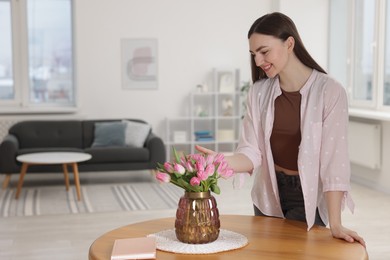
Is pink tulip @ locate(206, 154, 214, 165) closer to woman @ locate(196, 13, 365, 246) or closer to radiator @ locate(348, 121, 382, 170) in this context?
woman @ locate(196, 13, 365, 246)

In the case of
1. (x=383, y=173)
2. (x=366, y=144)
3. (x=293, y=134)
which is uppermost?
(x=293, y=134)

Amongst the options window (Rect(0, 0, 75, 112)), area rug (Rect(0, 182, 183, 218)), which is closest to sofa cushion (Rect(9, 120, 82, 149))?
window (Rect(0, 0, 75, 112))

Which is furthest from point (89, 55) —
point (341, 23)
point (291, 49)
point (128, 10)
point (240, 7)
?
point (291, 49)

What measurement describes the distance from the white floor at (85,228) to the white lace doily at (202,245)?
2.24 meters

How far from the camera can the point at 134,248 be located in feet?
6.63

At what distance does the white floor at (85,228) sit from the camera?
14.5ft

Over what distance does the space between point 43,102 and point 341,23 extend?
4.17m

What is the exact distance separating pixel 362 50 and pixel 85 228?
408 cm

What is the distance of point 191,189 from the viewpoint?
209 centimetres

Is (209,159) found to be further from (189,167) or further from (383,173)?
(383,173)

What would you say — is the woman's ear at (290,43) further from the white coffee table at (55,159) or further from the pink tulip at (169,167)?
the white coffee table at (55,159)

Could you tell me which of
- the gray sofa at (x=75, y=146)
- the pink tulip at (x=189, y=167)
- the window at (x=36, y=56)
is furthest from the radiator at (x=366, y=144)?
the pink tulip at (x=189, y=167)

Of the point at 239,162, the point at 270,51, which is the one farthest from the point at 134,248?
the point at 270,51

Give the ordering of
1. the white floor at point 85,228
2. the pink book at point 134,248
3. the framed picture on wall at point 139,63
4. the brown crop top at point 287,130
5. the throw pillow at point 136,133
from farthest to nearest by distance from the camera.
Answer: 1. the framed picture on wall at point 139,63
2. the throw pillow at point 136,133
3. the white floor at point 85,228
4. the brown crop top at point 287,130
5. the pink book at point 134,248
